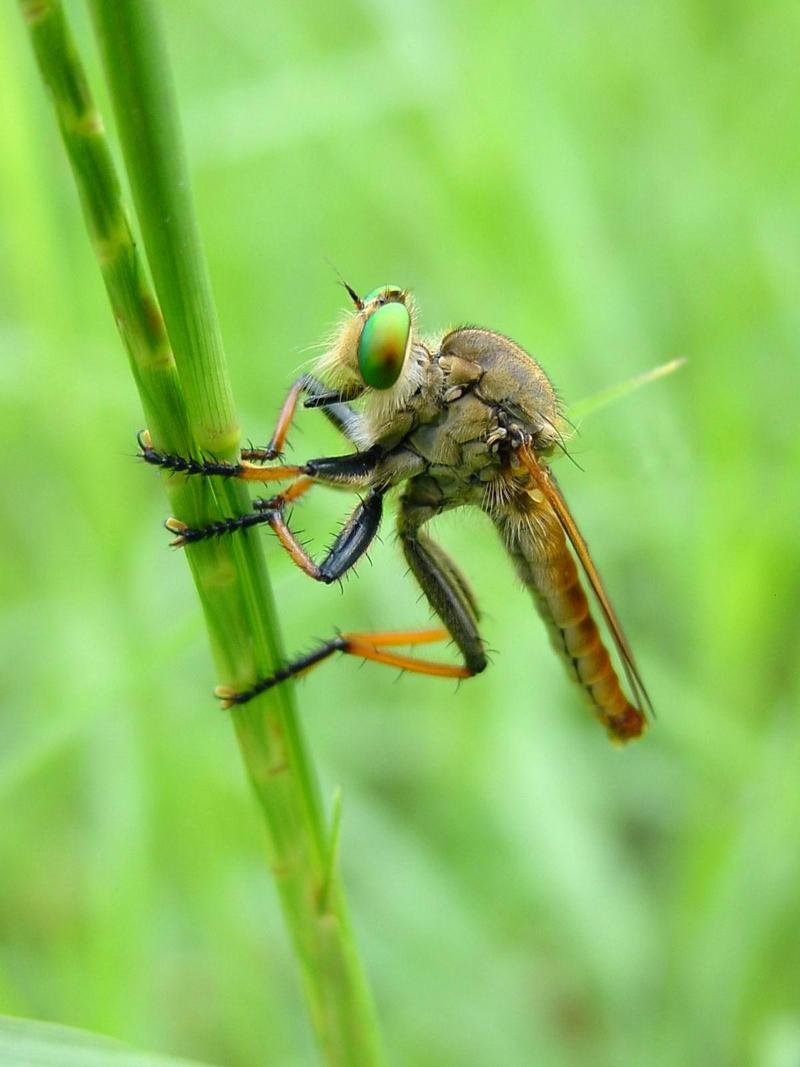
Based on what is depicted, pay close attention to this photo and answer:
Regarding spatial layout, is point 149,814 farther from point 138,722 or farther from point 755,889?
point 755,889

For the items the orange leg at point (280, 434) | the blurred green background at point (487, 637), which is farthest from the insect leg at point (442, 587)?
the orange leg at point (280, 434)

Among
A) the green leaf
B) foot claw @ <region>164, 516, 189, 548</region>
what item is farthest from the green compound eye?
the green leaf

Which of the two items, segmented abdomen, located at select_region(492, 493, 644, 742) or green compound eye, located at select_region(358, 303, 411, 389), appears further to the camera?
segmented abdomen, located at select_region(492, 493, 644, 742)

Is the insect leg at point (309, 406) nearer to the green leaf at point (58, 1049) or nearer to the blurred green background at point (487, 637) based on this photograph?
the blurred green background at point (487, 637)

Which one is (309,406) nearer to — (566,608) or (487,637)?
(566,608)

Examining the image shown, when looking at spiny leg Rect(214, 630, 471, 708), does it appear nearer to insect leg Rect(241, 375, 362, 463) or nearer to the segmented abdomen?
the segmented abdomen

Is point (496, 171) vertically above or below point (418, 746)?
above

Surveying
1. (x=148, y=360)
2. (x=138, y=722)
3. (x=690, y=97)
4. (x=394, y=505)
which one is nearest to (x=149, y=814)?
(x=138, y=722)
